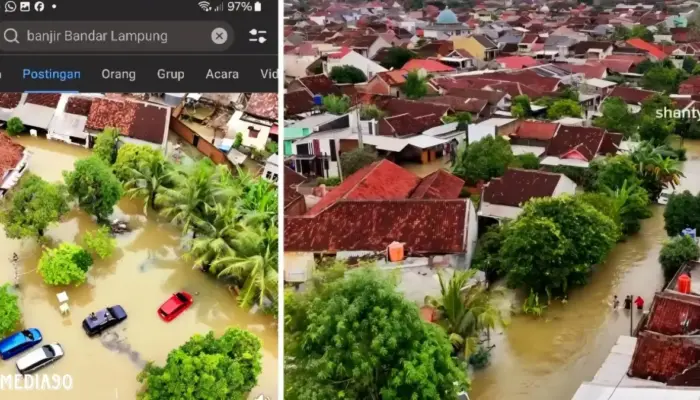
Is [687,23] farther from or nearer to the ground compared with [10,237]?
farther from the ground

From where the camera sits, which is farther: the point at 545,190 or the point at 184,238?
the point at 545,190

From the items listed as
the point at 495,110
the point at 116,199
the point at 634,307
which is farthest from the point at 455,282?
the point at 495,110

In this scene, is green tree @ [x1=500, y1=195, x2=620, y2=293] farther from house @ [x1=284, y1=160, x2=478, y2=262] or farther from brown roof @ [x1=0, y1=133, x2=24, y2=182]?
brown roof @ [x1=0, y1=133, x2=24, y2=182]

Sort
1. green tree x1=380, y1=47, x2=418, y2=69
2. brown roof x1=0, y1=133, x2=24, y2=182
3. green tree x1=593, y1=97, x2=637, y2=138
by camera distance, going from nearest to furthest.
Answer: brown roof x1=0, y1=133, x2=24, y2=182 → green tree x1=593, y1=97, x2=637, y2=138 → green tree x1=380, y1=47, x2=418, y2=69

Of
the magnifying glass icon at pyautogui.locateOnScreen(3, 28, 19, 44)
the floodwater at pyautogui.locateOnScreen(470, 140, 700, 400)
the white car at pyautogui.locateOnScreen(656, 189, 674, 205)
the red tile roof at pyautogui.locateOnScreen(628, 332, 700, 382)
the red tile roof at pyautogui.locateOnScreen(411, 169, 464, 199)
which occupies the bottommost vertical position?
the floodwater at pyautogui.locateOnScreen(470, 140, 700, 400)

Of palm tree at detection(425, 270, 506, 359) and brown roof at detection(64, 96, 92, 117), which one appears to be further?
palm tree at detection(425, 270, 506, 359)

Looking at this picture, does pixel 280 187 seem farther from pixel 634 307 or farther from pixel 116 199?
pixel 634 307

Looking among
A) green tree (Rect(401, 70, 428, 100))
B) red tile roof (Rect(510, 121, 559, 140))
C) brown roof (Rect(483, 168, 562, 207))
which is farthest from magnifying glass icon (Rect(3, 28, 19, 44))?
green tree (Rect(401, 70, 428, 100))
